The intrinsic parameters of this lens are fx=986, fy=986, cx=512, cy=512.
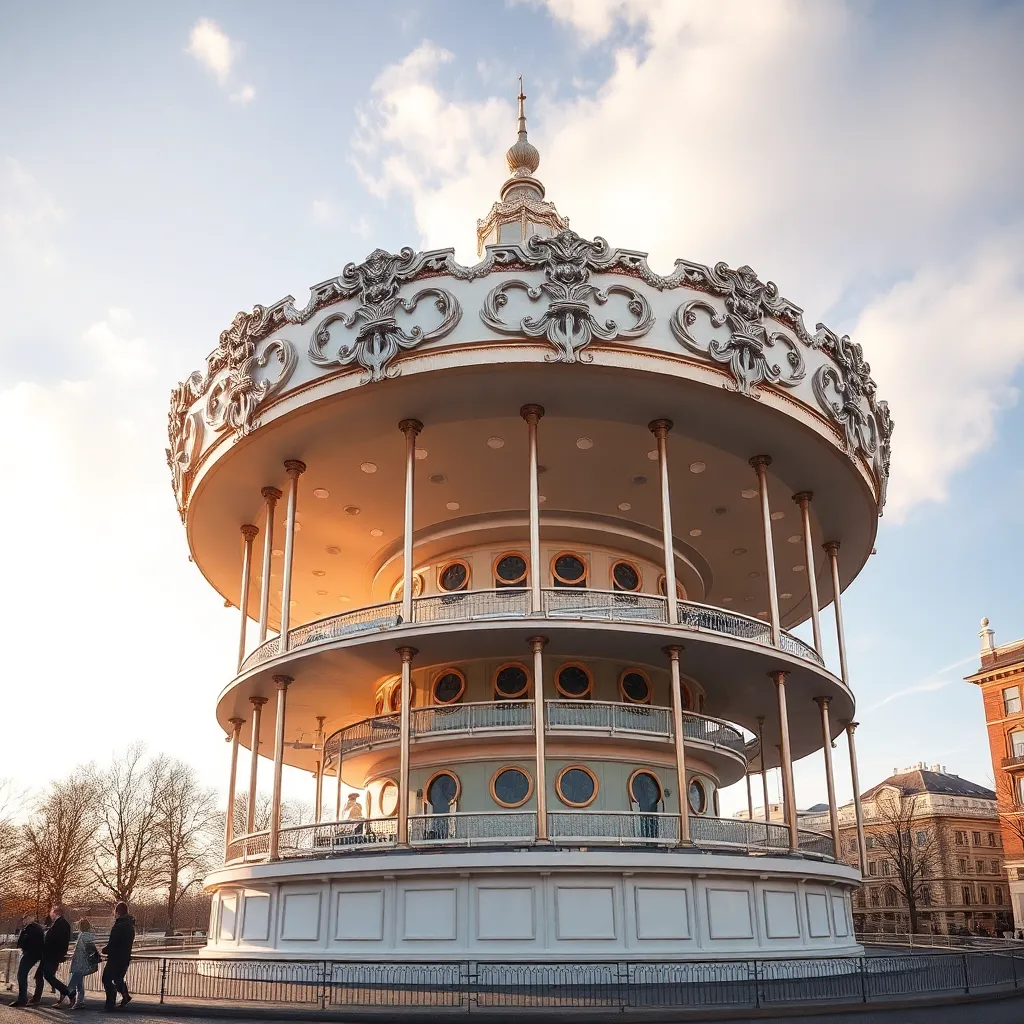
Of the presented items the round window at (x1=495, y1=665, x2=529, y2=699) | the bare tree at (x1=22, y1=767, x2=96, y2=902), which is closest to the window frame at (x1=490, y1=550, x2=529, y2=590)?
the round window at (x1=495, y1=665, x2=529, y2=699)

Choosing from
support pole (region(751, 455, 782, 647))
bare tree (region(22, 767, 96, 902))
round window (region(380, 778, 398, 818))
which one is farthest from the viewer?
bare tree (region(22, 767, 96, 902))

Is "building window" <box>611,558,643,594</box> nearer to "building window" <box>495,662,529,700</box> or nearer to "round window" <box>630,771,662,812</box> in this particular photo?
"building window" <box>495,662,529,700</box>

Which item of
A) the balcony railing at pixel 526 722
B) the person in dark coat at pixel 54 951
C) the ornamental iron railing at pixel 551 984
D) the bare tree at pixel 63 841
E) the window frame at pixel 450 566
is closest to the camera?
the ornamental iron railing at pixel 551 984

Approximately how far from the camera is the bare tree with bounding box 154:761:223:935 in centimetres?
7138

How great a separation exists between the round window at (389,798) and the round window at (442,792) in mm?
1881

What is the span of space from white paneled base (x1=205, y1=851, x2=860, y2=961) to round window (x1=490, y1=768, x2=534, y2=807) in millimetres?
4534

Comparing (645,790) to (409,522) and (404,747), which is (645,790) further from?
(409,522)

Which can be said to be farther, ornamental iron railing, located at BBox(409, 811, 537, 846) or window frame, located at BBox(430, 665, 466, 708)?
window frame, located at BBox(430, 665, 466, 708)

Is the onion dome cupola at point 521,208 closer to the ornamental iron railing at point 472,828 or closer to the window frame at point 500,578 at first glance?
the window frame at point 500,578

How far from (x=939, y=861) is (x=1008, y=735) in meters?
20.4

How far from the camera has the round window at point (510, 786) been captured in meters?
26.2

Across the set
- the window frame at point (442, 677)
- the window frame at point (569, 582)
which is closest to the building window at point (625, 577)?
the window frame at point (569, 582)

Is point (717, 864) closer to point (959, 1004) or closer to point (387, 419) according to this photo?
point (959, 1004)

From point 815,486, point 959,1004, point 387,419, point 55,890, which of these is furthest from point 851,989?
point 55,890
